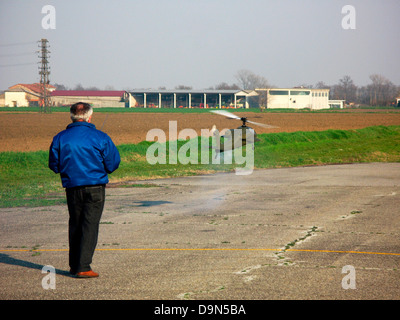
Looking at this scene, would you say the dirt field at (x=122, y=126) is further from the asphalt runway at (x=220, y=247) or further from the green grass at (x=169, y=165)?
the asphalt runway at (x=220, y=247)

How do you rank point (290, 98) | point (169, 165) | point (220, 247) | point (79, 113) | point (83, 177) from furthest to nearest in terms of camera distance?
point (290, 98) < point (169, 165) < point (220, 247) < point (79, 113) < point (83, 177)

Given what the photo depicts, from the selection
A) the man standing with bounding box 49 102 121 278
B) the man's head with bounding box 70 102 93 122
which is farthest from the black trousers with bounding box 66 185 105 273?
the man's head with bounding box 70 102 93 122

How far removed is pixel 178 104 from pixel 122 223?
151m

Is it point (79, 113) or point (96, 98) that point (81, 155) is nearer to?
point (79, 113)

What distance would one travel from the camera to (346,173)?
2247 cm

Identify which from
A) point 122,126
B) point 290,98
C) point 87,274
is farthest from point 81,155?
point 290,98

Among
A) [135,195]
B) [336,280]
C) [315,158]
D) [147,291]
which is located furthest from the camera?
[315,158]

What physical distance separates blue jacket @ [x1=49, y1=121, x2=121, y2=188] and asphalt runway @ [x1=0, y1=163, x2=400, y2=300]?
1.32 meters

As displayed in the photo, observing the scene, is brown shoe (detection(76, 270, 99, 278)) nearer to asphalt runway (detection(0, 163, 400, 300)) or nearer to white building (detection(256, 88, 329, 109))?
asphalt runway (detection(0, 163, 400, 300))

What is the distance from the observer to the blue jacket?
7148mm

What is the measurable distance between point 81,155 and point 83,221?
2.84 ft

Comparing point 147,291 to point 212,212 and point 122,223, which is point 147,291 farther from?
point 212,212

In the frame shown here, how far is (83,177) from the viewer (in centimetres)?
714
